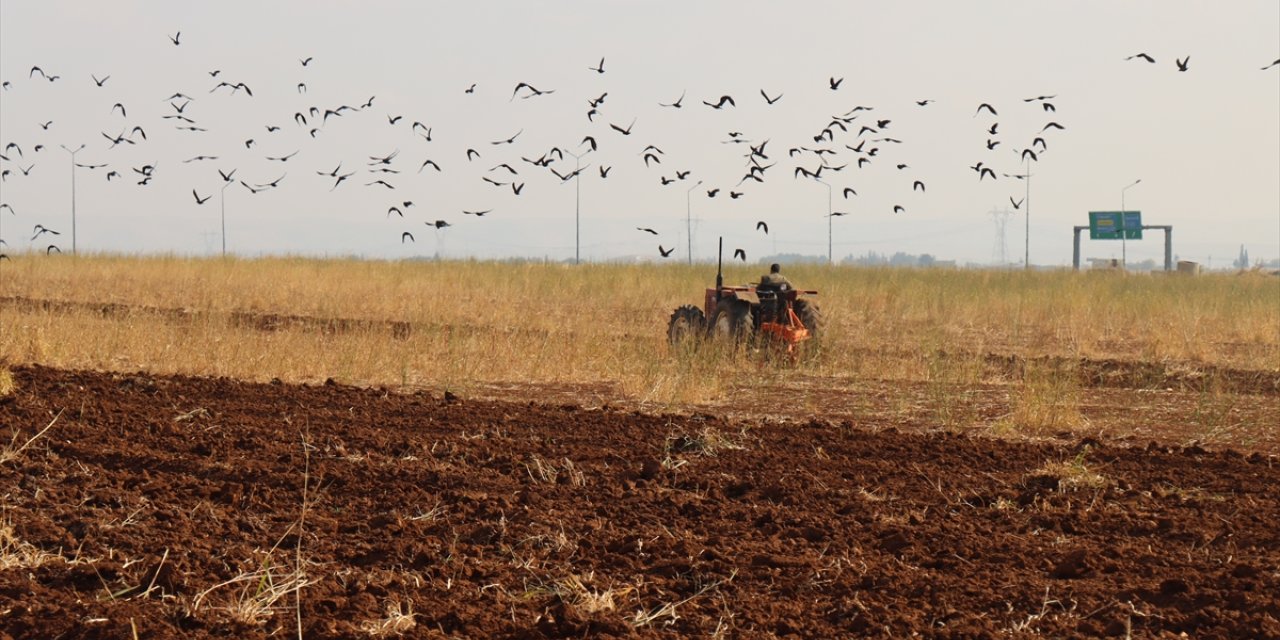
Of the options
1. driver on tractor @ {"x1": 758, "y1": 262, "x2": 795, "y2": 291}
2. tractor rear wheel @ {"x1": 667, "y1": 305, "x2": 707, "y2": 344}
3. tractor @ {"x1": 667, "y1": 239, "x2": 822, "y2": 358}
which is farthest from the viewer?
tractor rear wheel @ {"x1": 667, "y1": 305, "x2": 707, "y2": 344}

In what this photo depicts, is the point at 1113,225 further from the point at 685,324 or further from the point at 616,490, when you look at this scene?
the point at 616,490

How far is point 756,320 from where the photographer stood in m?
15.3

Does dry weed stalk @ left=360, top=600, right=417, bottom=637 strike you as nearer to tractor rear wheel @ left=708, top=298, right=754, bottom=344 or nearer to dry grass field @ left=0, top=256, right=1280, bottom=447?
dry grass field @ left=0, top=256, right=1280, bottom=447

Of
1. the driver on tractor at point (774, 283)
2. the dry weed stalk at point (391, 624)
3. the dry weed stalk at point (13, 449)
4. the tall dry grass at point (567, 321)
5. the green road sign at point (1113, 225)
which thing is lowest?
the dry weed stalk at point (391, 624)

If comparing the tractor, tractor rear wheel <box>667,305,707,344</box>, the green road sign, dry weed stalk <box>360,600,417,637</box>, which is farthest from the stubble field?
the green road sign

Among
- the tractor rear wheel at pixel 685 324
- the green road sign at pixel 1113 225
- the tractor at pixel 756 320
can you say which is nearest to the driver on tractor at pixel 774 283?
the tractor at pixel 756 320

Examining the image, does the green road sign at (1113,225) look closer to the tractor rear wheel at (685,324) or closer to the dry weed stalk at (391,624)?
the tractor rear wheel at (685,324)

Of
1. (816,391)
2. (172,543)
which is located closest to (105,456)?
(172,543)

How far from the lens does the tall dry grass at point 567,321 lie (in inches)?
555

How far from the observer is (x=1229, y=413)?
11484 millimetres

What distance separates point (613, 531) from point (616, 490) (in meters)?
1.01

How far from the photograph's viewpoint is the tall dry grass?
46.2 feet

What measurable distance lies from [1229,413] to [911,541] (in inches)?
256

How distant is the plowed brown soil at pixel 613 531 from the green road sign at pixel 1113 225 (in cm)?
5882
